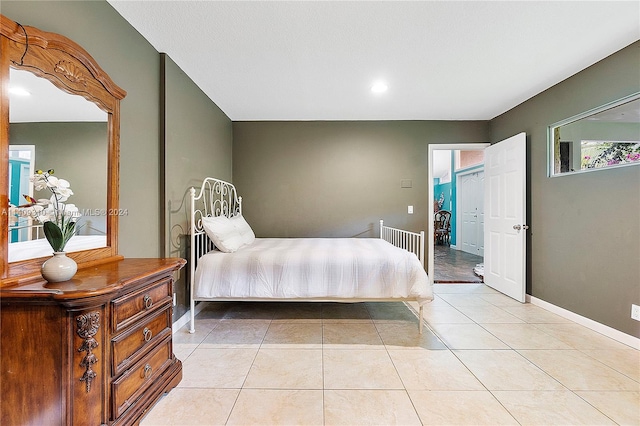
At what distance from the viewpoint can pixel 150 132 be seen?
7.01ft

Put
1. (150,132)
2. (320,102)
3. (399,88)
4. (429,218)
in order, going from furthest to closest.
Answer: (429,218), (320,102), (399,88), (150,132)

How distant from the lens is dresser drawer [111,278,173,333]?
1.17 meters

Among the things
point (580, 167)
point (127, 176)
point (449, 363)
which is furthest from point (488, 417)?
point (127, 176)

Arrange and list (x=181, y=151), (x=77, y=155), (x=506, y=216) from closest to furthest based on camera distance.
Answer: (x=77, y=155)
(x=181, y=151)
(x=506, y=216)

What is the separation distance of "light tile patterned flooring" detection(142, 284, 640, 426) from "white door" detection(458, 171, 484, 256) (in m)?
3.84

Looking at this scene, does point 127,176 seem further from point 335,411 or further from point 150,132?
point 335,411

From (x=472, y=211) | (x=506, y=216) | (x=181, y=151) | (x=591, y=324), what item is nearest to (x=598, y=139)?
(x=506, y=216)

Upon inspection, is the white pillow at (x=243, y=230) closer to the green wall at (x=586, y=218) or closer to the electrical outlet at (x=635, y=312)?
the green wall at (x=586, y=218)

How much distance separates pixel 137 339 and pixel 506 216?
386 centimetres

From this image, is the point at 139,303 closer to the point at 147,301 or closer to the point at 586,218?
the point at 147,301

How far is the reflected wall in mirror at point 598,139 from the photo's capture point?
214 centimetres

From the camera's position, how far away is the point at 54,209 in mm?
1324

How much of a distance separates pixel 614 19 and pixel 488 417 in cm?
269

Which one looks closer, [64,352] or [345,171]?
[64,352]
